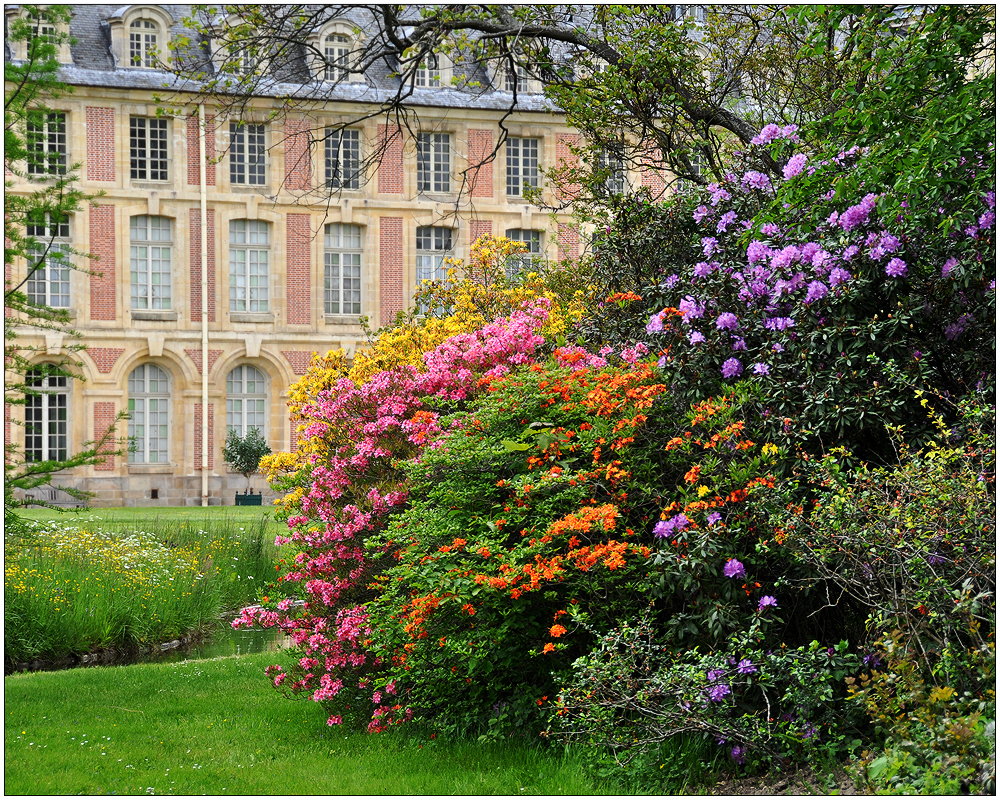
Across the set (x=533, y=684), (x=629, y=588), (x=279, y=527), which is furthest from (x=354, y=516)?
(x=279, y=527)

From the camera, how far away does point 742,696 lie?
14.5 feet

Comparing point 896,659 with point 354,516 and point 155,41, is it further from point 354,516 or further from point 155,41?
point 155,41

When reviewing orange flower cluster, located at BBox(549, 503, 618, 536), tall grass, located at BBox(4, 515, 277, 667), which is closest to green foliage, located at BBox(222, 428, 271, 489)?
tall grass, located at BBox(4, 515, 277, 667)

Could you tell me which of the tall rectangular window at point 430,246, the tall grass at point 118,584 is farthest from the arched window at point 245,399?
the tall grass at point 118,584

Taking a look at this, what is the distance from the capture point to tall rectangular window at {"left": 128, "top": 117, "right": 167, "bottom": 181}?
1065 inches

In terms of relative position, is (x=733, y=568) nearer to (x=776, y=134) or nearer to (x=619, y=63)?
(x=776, y=134)

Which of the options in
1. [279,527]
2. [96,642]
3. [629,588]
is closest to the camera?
[629,588]

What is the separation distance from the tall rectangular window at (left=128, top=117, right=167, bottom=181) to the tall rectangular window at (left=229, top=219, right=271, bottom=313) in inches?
101

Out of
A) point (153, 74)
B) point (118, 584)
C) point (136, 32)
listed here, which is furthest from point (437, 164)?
point (118, 584)

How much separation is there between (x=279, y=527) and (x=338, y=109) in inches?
621

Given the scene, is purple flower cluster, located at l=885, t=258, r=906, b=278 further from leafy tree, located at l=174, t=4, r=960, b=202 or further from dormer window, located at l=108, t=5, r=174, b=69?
dormer window, located at l=108, t=5, r=174, b=69

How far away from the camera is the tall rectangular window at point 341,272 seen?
1117 inches

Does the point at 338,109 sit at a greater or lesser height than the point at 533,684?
greater

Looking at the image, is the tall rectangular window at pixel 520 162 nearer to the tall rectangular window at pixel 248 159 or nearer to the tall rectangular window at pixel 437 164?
the tall rectangular window at pixel 437 164
